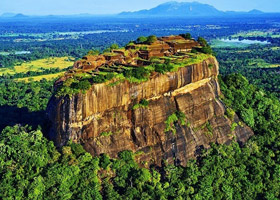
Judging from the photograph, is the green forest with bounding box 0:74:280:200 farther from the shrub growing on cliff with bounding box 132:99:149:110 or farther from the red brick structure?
the red brick structure

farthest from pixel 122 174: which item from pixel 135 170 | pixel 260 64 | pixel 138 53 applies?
pixel 260 64

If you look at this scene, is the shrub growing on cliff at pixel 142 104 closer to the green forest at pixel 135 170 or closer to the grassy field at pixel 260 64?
the green forest at pixel 135 170

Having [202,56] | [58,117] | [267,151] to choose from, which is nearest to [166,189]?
[58,117]

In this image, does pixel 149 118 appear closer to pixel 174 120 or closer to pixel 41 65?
pixel 174 120

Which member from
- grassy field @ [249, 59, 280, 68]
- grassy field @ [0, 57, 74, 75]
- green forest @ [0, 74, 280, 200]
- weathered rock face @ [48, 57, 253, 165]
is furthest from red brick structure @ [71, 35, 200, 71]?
grassy field @ [0, 57, 74, 75]

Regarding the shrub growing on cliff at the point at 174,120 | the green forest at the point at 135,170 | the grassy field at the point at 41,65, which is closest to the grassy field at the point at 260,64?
the grassy field at the point at 41,65
